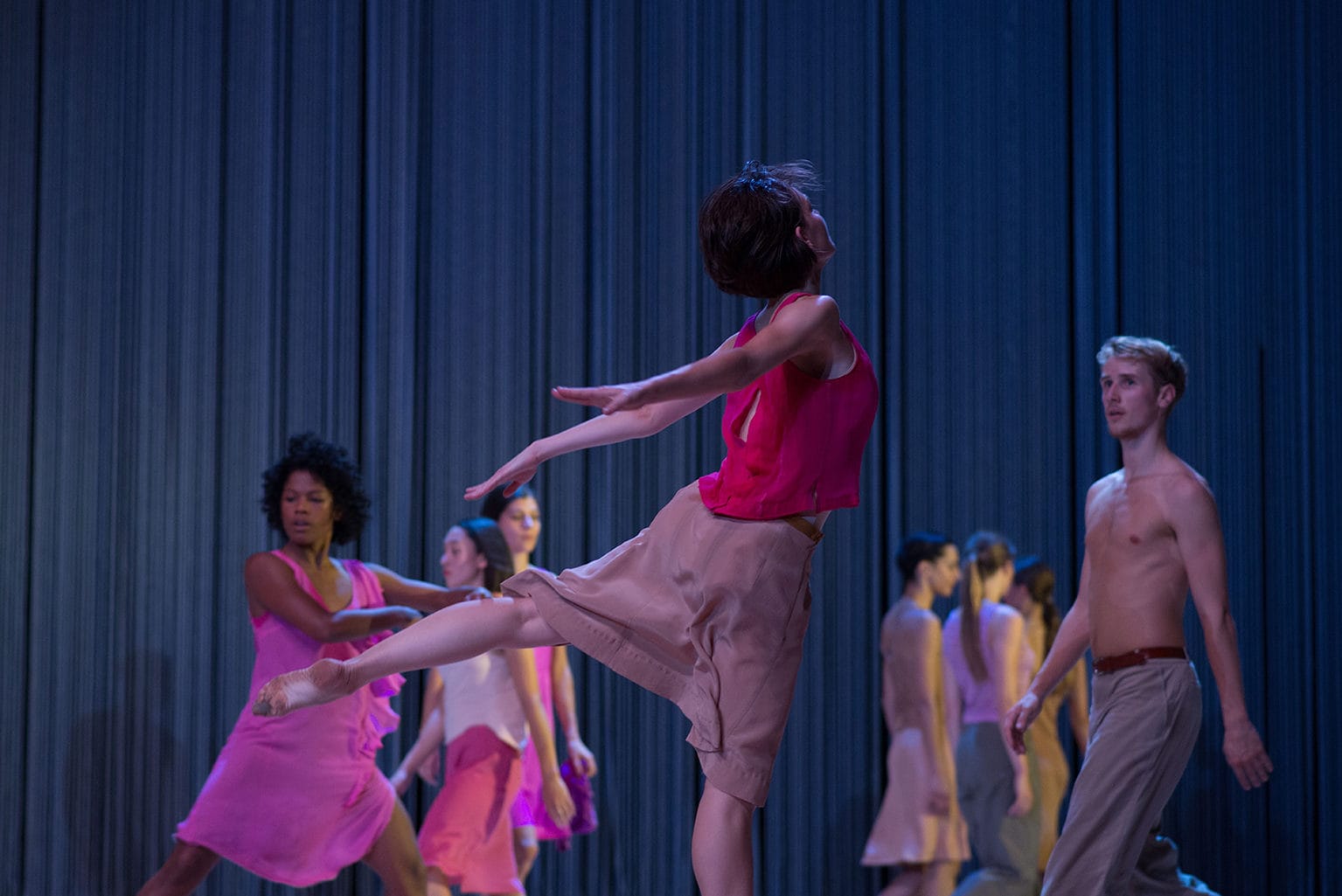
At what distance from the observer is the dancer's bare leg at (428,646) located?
2.68 metres

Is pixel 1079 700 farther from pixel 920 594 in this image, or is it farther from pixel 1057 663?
pixel 1057 663

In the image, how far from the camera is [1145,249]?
6.61 meters

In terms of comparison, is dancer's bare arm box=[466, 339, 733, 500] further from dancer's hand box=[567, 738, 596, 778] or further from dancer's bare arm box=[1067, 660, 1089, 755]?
dancer's bare arm box=[1067, 660, 1089, 755]

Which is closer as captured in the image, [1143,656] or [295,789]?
[1143,656]

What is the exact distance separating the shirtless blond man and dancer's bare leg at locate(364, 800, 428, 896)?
1865mm

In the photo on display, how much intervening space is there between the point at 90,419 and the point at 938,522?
4.00 m

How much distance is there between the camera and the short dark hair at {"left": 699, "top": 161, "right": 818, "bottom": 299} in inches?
105

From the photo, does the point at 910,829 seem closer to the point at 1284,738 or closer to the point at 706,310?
the point at 1284,738

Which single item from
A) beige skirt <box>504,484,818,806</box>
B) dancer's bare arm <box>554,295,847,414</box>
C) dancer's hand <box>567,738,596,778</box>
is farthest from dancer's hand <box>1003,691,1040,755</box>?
dancer's hand <box>567,738,596,778</box>

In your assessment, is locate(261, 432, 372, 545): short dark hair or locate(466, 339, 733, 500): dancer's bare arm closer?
locate(466, 339, 733, 500): dancer's bare arm

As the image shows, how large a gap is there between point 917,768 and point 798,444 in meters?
3.23

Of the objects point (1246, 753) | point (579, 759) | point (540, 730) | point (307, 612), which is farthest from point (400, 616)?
point (1246, 753)

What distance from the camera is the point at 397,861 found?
4.21 metres

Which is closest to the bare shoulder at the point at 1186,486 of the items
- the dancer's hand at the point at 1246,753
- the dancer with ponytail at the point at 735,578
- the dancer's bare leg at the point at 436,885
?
the dancer's hand at the point at 1246,753
